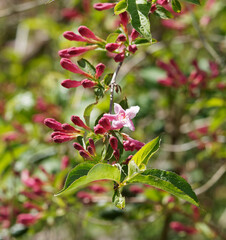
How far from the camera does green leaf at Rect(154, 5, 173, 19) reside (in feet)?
3.87

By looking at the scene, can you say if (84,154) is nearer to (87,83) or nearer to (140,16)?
(87,83)

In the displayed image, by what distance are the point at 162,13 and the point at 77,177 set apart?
59 centimetres

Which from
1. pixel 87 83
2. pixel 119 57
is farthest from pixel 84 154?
pixel 119 57

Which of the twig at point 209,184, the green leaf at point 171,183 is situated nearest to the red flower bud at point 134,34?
the green leaf at point 171,183

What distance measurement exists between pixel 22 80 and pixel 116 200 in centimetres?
275

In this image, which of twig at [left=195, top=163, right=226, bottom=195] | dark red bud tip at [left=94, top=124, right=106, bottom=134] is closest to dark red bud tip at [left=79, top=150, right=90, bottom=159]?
dark red bud tip at [left=94, top=124, right=106, bottom=134]

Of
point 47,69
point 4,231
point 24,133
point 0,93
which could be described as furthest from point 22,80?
point 4,231

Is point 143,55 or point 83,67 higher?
point 83,67

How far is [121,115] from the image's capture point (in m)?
1.11

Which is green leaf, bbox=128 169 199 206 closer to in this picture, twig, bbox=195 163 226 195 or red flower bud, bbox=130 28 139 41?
red flower bud, bbox=130 28 139 41

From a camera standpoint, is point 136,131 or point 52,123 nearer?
point 52,123

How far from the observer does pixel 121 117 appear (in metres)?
1.10

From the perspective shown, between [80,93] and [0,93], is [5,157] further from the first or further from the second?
[0,93]

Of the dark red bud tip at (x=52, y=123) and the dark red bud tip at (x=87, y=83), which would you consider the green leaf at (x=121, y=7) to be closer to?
the dark red bud tip at (x=87, y=83)
